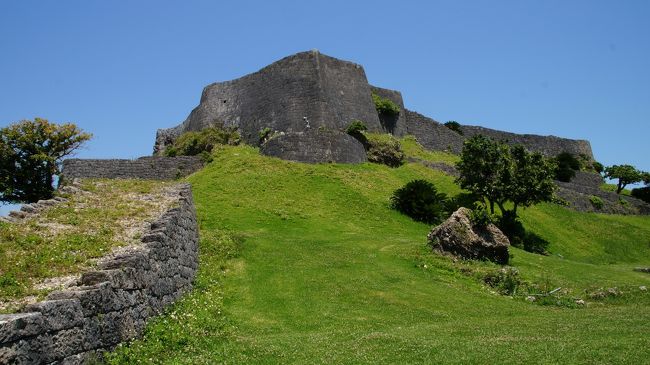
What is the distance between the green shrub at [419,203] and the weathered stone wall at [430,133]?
846 inches

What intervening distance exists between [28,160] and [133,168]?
20.5ft

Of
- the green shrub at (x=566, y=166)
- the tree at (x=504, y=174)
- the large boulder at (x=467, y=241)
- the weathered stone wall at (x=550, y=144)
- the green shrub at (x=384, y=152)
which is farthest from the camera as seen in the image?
the weathered stone wall at (x=550, y=144)

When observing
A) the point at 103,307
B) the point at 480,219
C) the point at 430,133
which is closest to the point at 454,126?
the point at 430,133

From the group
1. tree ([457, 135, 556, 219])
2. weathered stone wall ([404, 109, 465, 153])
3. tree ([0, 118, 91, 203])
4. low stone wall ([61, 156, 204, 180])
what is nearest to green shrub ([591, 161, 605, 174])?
weathered stone wall ([404, 109, 465, 153])

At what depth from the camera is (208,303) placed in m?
14.3

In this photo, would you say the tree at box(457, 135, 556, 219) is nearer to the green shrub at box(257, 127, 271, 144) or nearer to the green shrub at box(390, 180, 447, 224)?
the green shrub at box(390, 180, 447, 224)

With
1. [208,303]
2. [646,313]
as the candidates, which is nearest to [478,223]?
[646,313]

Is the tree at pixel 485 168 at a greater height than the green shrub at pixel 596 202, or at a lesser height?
greater

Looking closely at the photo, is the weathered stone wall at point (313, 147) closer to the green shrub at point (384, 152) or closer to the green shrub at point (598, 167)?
the green shrub at point (384, 152)

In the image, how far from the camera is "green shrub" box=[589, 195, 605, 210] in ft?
141

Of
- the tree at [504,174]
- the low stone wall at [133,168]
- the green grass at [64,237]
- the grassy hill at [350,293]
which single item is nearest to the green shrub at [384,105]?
the tree at [504,174]

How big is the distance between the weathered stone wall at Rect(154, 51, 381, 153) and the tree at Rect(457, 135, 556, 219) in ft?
35.6

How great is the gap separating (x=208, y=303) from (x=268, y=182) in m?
16.0

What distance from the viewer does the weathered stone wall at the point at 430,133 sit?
5109 cm
